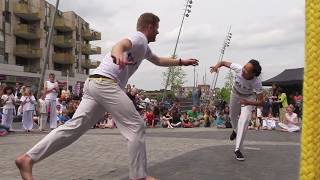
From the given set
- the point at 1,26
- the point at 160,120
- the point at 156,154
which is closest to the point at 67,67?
the point at 1,26

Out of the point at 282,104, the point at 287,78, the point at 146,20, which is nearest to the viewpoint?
the point at 146,20

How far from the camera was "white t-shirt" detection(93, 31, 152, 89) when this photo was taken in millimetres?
4789

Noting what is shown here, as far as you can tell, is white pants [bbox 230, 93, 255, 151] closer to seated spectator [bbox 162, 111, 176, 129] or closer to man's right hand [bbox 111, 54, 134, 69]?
man's right hand [bbox 111, 54, 134, 69]

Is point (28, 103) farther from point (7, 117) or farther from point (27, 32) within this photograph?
point (27, 32)

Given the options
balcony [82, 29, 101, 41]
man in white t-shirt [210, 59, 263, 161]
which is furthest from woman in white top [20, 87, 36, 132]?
balcony [82, 29, 101, 41]

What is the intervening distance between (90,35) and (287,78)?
62.4m

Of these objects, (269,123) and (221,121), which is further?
(221,121)

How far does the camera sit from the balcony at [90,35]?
9300 cm

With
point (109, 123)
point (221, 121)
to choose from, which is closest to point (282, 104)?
point (221, 121)

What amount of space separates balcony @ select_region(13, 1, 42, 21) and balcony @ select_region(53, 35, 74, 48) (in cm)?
809

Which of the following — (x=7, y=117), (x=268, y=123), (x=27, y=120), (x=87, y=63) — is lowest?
(x=268, y=123)

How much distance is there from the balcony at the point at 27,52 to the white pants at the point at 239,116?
6119 cm

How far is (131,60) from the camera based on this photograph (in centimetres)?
484

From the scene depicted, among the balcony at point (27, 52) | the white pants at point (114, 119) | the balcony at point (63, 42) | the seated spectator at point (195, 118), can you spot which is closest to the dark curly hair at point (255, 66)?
the white pants at point (114, 119)
